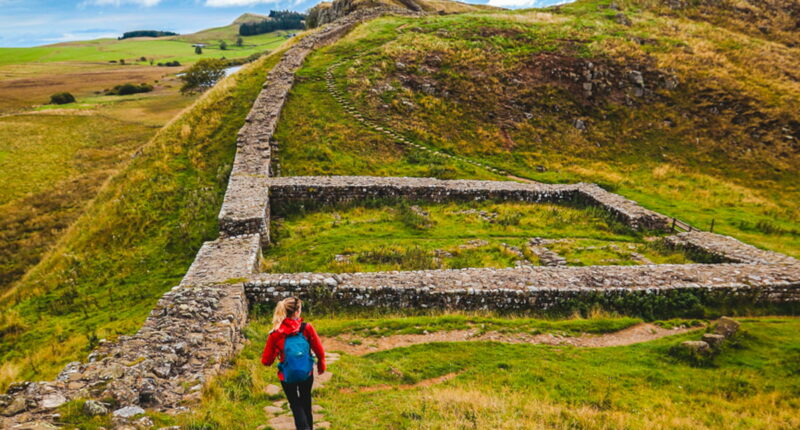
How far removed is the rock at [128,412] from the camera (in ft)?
20.4

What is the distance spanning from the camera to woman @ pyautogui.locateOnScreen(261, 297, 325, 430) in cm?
601

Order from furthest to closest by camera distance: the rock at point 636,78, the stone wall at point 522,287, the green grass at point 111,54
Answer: the green grass at point 111,54 → the rock at point 636,78 → the stone wall at point 522,287

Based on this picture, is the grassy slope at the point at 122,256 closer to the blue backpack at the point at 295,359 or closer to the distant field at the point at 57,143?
the distant field at the point at 57,143

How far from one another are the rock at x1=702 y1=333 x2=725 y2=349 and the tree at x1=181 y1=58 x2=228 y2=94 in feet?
280

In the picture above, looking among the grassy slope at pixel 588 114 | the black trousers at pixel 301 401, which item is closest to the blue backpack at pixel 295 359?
the black trousers at pixel 301 401

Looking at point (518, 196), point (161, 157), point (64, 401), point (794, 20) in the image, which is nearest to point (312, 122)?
point (161, 157)

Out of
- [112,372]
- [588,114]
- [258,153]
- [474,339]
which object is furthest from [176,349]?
[588,114]

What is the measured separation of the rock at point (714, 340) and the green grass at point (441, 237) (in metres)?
6.29

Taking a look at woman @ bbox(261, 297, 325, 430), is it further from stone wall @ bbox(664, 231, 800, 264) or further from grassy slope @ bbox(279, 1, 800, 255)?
grassy slope @ bbox(279, 1, 800, 255)

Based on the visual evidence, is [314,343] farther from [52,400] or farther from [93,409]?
[52,400]

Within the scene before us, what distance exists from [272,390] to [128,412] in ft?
8.08

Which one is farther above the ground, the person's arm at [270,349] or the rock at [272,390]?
the person's arm at [270,349]

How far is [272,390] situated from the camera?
8.10 metres

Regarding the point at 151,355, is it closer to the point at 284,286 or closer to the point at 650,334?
the point at 284,286
